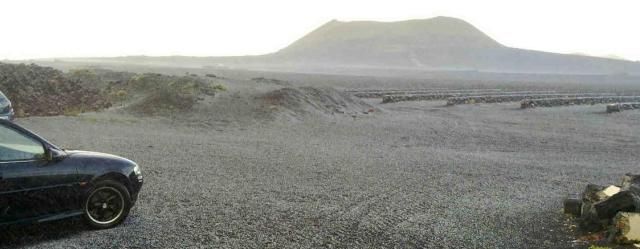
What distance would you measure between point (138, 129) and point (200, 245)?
15.7m

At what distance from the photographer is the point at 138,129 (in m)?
22.6

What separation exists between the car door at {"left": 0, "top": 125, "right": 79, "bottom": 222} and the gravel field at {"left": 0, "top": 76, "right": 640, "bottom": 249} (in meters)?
0.35

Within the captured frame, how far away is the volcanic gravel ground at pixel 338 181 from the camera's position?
8.63 metres

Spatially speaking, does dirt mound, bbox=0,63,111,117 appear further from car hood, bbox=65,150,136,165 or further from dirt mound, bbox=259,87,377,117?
car hood, bbox=65,150,136,165

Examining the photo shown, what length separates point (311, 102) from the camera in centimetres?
3331

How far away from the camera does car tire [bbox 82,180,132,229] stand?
26.5ft

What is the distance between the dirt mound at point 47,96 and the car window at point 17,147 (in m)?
19.8

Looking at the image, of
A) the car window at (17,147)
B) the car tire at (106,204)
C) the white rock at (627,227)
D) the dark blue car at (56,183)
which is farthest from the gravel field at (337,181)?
the car window at (17,147)

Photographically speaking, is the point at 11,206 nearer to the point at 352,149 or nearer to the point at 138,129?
the point at 352,149

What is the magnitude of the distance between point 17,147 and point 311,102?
2620cm

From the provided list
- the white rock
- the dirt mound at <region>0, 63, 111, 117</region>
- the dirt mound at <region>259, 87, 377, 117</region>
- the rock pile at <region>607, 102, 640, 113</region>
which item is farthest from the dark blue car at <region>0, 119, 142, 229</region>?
the rock pile at <region>607, 102, 640, 113</region>

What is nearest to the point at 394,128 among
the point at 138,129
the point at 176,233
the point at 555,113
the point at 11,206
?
the point at 138,129

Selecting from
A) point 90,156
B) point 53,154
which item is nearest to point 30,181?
point 53,154

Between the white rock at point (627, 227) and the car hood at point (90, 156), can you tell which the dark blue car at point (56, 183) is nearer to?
the car hood at point (90, 156)
